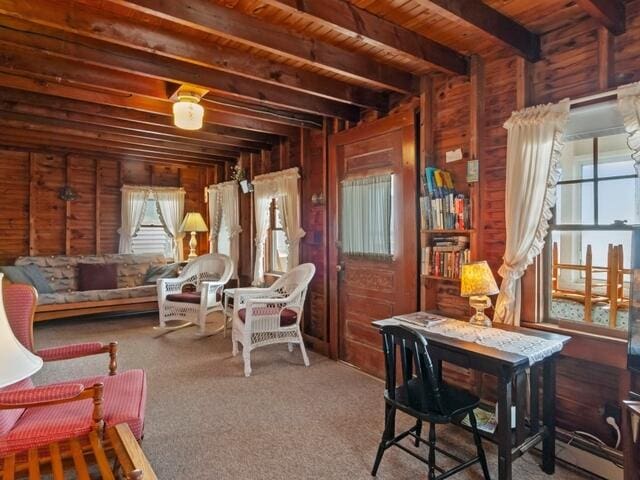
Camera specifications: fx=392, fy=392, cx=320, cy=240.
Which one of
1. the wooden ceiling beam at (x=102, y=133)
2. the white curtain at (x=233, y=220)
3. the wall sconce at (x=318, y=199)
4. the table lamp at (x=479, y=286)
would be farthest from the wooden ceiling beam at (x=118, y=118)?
the table lamp at (x=479, y=286)

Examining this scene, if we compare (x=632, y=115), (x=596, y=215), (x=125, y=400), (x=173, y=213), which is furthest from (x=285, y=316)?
(x=173, y=213)

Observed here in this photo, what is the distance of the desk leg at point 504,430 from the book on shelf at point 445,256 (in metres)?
1.09

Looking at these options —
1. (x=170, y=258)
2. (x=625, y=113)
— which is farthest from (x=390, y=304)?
(x=170, y=258)

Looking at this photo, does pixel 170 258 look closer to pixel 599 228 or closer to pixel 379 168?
pixel 379 168

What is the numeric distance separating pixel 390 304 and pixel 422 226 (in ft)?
2.70

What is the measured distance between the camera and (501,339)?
221 centimetres

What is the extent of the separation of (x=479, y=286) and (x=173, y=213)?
19.7 feet

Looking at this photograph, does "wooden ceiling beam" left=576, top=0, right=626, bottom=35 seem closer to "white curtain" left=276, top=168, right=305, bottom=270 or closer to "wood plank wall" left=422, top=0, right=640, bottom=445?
"wood plank wall" left=422, top=0, right=640, bottom=445

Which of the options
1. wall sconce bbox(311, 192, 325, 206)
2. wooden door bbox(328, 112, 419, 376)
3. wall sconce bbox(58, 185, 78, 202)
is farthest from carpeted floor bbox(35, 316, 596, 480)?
wall sconce bbox(58, 185, 78, 202)

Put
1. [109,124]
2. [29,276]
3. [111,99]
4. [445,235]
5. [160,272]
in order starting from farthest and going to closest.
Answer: [160,272] → [29,276] → [109,124] → [111,99] → [445,235]

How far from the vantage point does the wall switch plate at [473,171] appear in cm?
278

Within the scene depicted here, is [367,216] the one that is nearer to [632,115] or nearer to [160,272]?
[632,115]

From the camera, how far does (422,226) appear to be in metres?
3.12

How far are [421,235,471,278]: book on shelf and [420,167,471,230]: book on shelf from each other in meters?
0.14
